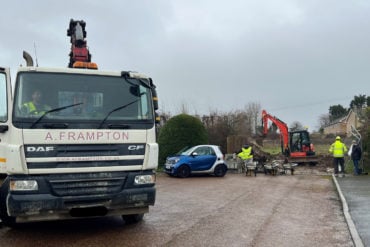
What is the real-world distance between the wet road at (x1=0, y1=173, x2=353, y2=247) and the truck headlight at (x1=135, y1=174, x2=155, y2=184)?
0.96 metres

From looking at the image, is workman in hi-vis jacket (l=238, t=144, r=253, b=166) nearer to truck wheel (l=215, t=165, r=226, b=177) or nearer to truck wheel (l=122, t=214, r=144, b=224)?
truck wheel (l=215, t=165, r=226, b=177)

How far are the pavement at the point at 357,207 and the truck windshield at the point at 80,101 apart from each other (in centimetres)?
413

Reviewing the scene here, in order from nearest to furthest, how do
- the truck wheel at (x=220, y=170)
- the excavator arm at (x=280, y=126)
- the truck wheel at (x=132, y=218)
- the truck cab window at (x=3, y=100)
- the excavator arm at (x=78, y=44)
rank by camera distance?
the truck cab window at (x=3, y=100) < the truck wheel at (x=132, y=218) < the excavator arm at (x=78, y=44) < the truck wheel at (x=220, y=170) < the excavator arm at (x=280, y=126)

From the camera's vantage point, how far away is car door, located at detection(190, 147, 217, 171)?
62.8ft

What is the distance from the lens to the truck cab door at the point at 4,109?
6.79m

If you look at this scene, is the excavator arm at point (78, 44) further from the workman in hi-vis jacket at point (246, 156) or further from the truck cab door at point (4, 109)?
the workman in hi-vis jacket at point (246, 156)

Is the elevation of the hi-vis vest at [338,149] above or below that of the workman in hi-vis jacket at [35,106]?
below

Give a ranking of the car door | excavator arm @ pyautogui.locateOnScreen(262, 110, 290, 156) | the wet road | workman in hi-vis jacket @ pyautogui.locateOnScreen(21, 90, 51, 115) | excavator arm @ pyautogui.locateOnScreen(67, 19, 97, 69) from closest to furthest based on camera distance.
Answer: workman in hi-vis jacket @ pyautogui.locateOnScreen(21, 90, 51, 115), the wet road, excavator arm @ pyautogui.locateOnScreen(67, 19, 97, 69), the car door, excavator arm @ pyautogui.locateOnScreen(262, 110, 290, 156)

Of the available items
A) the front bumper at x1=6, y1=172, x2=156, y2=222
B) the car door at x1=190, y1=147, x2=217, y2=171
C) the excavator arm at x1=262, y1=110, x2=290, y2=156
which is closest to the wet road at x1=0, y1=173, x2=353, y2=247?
the front bumper at x1=6, y1=172, x2=156, y2=222

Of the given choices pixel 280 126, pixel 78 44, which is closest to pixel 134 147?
pixel 78 44

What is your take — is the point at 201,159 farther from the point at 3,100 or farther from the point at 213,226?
the point at 3,100

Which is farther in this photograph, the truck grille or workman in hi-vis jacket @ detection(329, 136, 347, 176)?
workman in hi-vis jacket @ detection(329, 136, 347, 176)

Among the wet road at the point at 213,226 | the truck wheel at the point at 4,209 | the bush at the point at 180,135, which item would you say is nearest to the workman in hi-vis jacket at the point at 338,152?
the bush at the point at 180,135

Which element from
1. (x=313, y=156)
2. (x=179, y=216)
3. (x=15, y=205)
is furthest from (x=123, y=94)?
(x=313, y=156)
